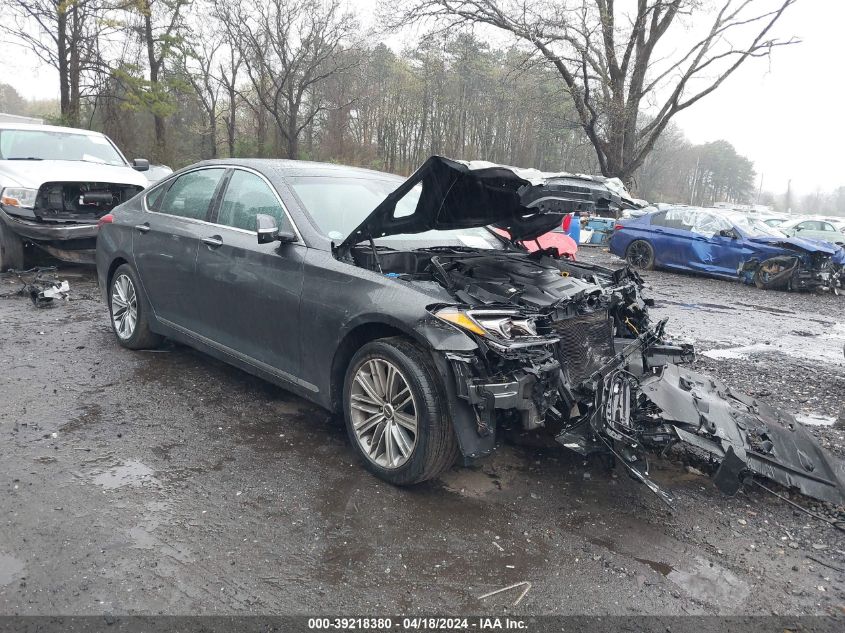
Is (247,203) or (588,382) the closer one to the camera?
(588,382)

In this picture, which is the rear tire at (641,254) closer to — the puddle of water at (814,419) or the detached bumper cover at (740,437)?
the puddle of water at (814,419)

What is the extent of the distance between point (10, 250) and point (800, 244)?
46.0ft

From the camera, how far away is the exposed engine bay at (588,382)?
3.04 metres

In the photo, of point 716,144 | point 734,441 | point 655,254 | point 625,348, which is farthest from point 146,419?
point 716,144

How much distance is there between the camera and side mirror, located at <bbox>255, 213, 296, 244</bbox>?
372cm

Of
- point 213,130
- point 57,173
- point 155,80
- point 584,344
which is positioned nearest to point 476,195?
point 584,344

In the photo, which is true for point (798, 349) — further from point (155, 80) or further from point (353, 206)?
point (155, 80)

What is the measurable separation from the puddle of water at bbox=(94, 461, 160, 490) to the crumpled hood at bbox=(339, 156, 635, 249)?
1688mm

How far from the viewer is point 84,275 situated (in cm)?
896

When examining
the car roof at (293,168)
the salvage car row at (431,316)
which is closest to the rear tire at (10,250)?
the salvage car row at (431,316)

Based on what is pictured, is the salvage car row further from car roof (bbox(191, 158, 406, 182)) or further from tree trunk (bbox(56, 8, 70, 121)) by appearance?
tree trunk (bbox(56, 8, 70, 121))

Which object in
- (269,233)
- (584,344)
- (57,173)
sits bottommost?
(584,344)

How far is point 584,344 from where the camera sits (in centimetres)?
363

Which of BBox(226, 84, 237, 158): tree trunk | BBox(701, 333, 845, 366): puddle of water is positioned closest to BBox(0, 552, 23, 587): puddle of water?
BBox(701, 333, 845, 366): puddle of water
